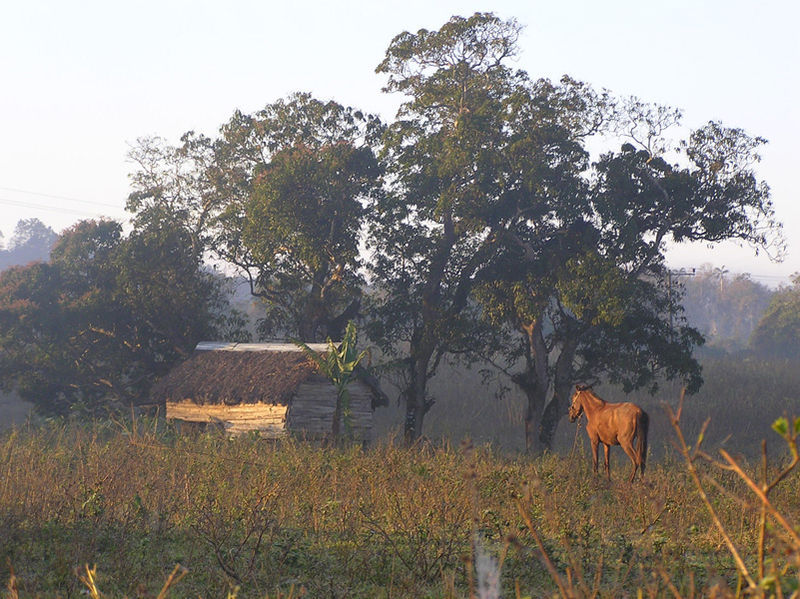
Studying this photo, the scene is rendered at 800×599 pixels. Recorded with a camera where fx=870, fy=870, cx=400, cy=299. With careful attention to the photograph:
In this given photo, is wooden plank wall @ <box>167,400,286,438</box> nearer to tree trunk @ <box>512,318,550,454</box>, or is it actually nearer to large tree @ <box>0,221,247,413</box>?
large tree @ <box>0,221,247,413</box>

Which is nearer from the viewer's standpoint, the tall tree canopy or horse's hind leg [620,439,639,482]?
horse's hind leg [620,439,639,482]

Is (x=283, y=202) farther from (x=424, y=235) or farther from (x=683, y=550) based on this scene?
(x=683, y=550)

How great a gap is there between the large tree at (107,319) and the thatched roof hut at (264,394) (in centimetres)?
308

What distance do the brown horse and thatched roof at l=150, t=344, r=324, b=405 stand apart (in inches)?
306

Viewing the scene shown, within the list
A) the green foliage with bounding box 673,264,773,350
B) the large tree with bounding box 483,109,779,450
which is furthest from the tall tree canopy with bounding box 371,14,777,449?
the green foliage with bounding box 673,264,773,350

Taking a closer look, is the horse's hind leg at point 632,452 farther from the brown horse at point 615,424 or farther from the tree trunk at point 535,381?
the tree trunk at point 535,381

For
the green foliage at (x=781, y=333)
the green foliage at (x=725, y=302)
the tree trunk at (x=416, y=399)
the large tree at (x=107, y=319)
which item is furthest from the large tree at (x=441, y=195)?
the green foliage at (x=725, y=302)

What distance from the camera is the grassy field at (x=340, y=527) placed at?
7.56 meters

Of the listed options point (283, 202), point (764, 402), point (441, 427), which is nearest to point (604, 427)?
point (283, 202)

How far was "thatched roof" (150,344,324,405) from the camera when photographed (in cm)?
2044

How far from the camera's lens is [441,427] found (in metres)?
28.1

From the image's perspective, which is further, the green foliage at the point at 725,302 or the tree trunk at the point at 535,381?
the green foliage at the point at 725,302

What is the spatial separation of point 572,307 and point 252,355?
8110 mm

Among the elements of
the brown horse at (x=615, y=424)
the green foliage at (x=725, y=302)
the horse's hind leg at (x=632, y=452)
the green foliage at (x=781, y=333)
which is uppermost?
the green foliage at (x=725, y=302)
